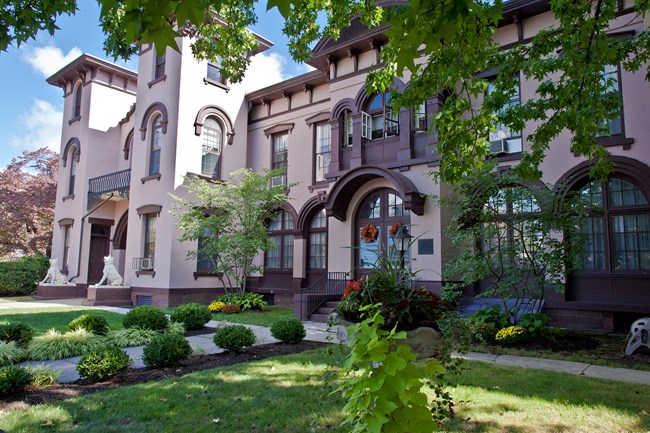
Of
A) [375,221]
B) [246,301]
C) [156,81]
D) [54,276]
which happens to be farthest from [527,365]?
[54,276]

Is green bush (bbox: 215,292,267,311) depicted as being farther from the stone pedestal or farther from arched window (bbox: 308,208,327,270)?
the stone pedestal

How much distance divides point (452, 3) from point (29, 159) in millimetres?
31388

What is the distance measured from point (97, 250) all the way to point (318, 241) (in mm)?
11870

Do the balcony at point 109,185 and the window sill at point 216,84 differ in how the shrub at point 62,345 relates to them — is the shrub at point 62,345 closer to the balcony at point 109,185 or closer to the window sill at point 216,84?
the balcony at point 109,185

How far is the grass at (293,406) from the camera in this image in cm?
419

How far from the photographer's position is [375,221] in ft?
47.4

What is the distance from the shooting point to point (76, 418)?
440cm

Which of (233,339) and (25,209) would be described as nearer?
(233,339)

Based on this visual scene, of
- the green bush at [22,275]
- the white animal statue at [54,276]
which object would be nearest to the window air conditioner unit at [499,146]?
the white animal statue at [54,276]

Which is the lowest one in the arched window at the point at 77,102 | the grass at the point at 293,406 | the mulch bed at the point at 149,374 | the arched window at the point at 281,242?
the mulch bed at the point at 149,374

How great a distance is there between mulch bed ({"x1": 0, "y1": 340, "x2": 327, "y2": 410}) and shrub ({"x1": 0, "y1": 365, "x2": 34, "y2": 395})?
0.31 ft

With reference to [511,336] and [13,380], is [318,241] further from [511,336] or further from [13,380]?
[13,380]

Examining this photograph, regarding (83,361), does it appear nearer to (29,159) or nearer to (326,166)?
(326,166)

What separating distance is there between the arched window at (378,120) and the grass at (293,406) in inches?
381
